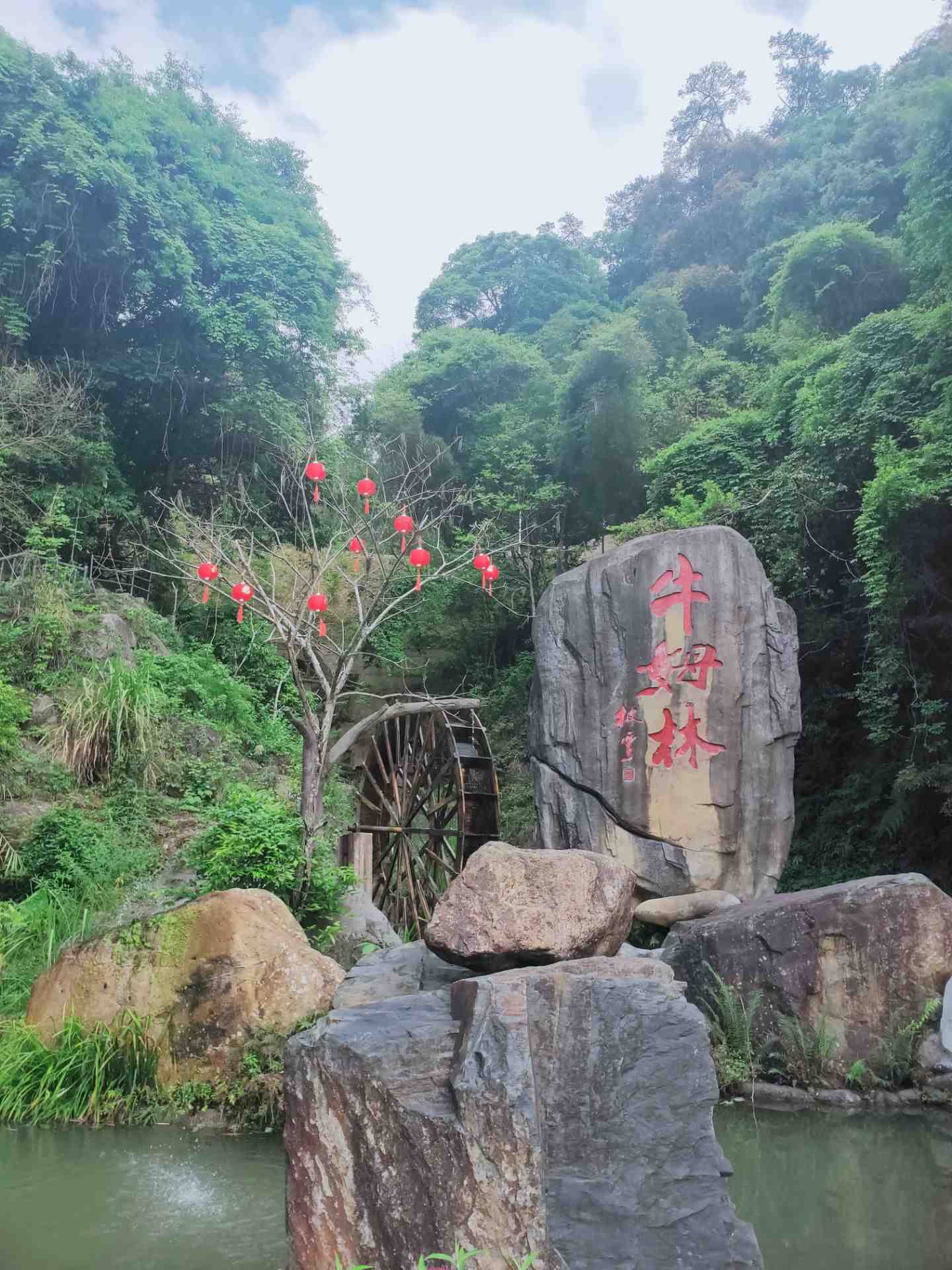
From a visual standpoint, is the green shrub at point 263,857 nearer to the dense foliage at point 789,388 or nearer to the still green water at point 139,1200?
the still green water at point 139,1200

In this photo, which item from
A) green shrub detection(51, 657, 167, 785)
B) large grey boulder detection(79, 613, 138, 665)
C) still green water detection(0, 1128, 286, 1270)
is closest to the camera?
still green water detection(0, 1128, 286, 1270)

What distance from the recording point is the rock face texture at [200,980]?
5145 millimetres

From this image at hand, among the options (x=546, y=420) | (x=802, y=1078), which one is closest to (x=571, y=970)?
(x=802, y=1078)

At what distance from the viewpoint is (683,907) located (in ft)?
22.6

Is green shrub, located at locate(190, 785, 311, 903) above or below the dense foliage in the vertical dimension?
below

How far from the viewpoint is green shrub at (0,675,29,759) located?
8.15 metres

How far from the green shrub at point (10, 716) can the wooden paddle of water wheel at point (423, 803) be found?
364 cm

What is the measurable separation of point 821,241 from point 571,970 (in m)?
11.9

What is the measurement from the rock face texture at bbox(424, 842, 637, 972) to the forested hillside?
4392 millimetres

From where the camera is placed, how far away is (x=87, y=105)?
43.3 feet

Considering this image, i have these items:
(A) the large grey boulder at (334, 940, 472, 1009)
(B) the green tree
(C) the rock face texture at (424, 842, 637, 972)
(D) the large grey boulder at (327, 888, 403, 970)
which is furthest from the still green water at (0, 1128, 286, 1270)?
(B) the green tree

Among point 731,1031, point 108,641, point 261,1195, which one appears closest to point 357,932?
point 731,1031

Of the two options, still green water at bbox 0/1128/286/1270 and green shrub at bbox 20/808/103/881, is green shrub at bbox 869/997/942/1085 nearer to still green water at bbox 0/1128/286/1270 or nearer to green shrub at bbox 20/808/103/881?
still green water at bbox 0/1128/286/1270

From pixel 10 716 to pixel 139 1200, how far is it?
211 inches
